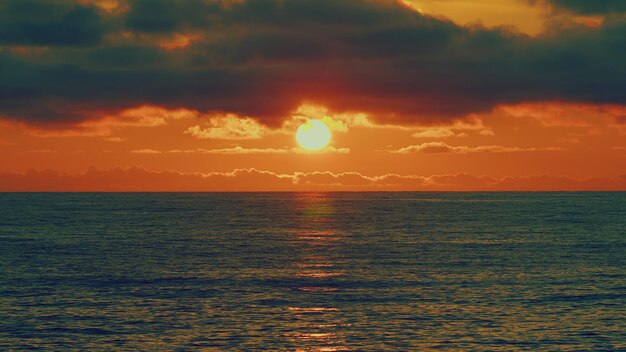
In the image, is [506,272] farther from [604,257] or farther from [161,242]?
[161,242]

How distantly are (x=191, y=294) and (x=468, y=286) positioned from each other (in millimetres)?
25942

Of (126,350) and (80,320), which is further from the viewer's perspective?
(80,320)

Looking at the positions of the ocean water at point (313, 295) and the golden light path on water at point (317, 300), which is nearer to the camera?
the golden light path on water at point (317, 300)

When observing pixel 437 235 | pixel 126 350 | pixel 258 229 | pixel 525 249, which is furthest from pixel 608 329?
pixel 258 229

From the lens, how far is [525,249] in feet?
339

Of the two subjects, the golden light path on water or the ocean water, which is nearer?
the golden light path on water

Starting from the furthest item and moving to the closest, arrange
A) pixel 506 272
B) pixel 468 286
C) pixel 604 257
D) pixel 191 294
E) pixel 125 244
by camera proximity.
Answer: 1. pixel 125 244
2. pixel 604 257
3. pixel 506 272
4. pixel 468 286
5. pixel 191 294

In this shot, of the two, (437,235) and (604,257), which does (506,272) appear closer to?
(604,257)

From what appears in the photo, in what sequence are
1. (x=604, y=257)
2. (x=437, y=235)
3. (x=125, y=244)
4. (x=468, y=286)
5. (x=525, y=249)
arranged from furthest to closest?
(x=437, y=235) → (x=125, y=244) → (x=525, y=249) → (x=604, y=257) → (x=468, y=286)

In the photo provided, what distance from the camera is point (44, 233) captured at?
134 meters

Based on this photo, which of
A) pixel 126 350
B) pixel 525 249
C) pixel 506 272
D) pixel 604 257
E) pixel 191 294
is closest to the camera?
pixel 126 350

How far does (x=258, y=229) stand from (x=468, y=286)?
8492cm

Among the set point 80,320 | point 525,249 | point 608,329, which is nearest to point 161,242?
point 525,249

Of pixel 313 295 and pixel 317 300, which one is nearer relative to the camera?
pixel 317 300
